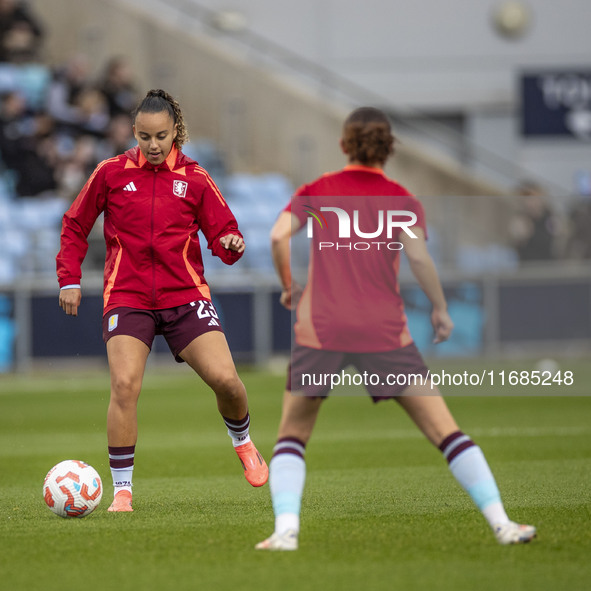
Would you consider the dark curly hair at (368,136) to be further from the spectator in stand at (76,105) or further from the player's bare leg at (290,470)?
the spectator in stand at (76,105)

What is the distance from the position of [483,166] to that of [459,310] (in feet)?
31.5

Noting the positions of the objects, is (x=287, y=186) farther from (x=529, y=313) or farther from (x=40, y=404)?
(x=40, y=404)

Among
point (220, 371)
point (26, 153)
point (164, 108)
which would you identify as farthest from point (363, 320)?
point (26, 153)

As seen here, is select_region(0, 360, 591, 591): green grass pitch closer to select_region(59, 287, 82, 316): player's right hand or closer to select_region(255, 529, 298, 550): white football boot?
select_region(255, 529, 298, 550): white football boot

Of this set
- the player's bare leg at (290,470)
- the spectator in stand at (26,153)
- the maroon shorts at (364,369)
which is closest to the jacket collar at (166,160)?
the maroon shorts at (364,369)

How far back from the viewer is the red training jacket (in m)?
6.40

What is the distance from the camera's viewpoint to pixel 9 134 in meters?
20.2

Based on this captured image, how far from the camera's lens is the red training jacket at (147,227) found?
6.40 meters

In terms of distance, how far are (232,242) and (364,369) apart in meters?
1.47

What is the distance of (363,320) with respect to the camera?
16.7 feet

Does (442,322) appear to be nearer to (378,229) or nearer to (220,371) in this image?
(378,229)

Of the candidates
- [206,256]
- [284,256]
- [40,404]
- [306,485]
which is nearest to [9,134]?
[206,256]

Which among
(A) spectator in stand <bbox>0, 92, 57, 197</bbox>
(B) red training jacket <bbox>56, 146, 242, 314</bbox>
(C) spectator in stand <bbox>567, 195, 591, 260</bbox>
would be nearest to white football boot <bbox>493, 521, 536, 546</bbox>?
(B) red training jacket <bbox>56, 146, 242, 314</bbox>

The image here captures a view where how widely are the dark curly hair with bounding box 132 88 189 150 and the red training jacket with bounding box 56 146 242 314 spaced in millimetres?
97
